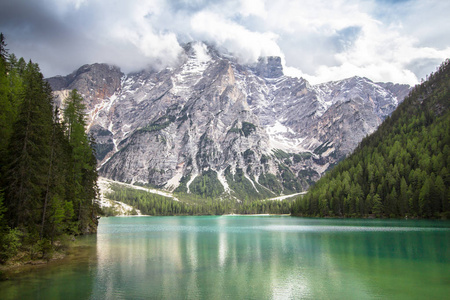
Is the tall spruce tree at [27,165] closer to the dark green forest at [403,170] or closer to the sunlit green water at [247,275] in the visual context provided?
the sunlit green water at [247,275]

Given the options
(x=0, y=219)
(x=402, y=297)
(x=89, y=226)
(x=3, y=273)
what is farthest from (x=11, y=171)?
(x=89, y=226)

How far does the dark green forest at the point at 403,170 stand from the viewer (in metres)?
111

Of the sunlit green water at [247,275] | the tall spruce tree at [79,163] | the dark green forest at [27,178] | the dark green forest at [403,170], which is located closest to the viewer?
the sunlit green water at [247,275]

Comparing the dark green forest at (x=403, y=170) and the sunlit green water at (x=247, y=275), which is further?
the dark green forest at (x=403, y=170)

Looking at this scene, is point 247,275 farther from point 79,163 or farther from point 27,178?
point 79,163

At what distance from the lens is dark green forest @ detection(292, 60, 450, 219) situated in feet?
365

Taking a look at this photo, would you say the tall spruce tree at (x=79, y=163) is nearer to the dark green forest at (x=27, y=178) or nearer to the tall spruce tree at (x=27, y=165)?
the dark green forest at (x=27, y=178)

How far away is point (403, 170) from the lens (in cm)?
A: 12588

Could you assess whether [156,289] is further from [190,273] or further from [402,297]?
[402,297]

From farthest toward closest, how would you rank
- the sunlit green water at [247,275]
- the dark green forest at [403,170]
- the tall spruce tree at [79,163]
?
the dark green forest at [403,170] → the tall spruce tree at [79,163] → the sunlit green water at [247,275]

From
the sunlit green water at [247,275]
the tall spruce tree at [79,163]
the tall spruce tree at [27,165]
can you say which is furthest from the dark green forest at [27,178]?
the tall spruce tree at [79,163]

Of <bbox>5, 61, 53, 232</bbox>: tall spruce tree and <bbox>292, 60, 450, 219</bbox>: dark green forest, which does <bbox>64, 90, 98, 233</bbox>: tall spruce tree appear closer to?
<bbox>5, 61, 53, 232</bbox>: tall spruce tree

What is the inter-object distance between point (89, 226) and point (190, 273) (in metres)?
53.0

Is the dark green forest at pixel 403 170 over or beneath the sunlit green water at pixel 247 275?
over
